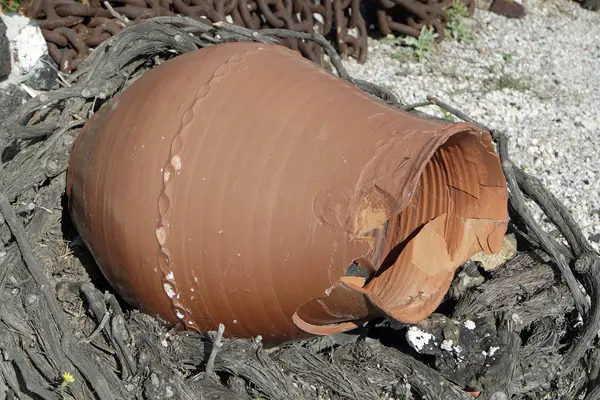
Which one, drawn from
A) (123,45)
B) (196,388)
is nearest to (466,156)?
(196,388)

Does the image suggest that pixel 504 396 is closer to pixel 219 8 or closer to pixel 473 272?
pixel 473 272

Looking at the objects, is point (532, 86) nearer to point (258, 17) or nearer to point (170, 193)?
point (258, 17)

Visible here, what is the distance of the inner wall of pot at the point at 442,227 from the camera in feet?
6.15

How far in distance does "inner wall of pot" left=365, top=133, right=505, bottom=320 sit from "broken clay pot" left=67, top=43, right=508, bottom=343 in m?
0.02

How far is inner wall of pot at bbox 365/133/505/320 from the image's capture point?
1.87m

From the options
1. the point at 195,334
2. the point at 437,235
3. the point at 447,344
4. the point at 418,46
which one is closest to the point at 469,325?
the point at 447,344

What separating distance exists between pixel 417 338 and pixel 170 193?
2.53ft

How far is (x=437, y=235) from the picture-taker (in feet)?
6.52

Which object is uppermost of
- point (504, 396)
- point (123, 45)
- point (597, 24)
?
point (123, 45)

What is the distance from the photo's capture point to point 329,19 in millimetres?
3236

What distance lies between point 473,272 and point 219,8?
140 centimetres

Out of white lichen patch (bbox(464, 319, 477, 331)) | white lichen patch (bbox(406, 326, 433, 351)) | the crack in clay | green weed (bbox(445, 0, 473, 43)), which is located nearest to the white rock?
the crack in clay

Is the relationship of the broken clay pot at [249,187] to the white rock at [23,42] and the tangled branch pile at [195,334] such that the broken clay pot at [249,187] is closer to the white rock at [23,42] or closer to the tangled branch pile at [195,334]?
the tangled branch pile at [195,334]

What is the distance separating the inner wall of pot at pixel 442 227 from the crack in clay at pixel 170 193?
499mm
